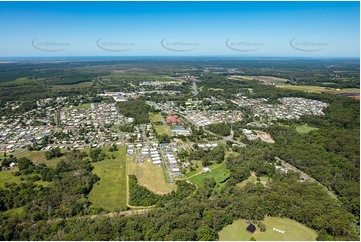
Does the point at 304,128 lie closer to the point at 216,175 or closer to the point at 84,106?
the point at 216,175

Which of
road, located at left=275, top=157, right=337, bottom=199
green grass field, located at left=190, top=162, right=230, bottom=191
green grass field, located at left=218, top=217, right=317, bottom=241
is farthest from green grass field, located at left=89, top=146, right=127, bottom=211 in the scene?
road, located at left=275, top=157, right=337, bottom=199

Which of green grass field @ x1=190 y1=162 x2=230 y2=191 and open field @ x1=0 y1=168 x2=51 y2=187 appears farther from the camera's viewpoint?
green grass field @ x1=190 y1=162 x2=230 y2=191

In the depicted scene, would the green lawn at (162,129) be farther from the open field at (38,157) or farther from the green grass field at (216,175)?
the open field at (38,157)

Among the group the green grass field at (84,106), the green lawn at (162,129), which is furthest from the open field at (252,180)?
the green grass field at (84,106)

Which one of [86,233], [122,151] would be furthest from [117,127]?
[86,233]

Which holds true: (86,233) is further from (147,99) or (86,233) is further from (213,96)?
Answer: (213,96)

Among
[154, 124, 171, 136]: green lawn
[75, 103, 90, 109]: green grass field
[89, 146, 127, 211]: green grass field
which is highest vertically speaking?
[75, 103, 90, 109]: green grass field

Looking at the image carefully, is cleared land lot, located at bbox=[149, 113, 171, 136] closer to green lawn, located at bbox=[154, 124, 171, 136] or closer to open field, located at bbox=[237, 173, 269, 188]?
green lawn, located at bbox=[154, 124, 171, 136]
